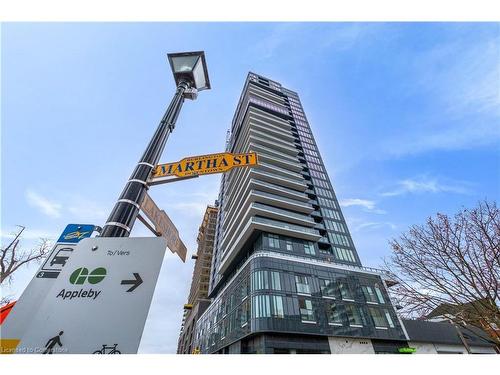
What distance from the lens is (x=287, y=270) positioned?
27234 mm

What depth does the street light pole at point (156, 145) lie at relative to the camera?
10.0 ft

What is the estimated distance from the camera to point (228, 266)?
40062 mm

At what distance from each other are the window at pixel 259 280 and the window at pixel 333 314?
756 cm

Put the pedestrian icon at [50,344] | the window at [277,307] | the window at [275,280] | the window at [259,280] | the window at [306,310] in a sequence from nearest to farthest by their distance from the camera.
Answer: the pedestrian icon at [50,344]
the window at [277,307]
the window at [306,310]
the window at [259,280]
the window at [275,280]

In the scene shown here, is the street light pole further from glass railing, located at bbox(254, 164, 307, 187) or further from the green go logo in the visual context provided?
glass railing, located at bbox(254, 164, 307, 187)

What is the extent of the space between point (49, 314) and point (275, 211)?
33610 mm

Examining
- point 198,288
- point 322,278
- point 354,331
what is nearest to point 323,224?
point 322,278

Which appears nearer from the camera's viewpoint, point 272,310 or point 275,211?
point 272,310

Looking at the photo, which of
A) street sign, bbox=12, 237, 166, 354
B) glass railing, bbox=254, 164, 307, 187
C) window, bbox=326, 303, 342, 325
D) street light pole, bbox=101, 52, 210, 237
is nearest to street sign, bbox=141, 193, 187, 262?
street light pole, bbox=101, 52, 210, 237

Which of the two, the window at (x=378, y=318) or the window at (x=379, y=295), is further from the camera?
the window at (x=379, y=295)

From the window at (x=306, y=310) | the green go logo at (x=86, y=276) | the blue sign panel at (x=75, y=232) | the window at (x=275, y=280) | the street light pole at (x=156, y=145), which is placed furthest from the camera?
the window at (x=275, y=280)

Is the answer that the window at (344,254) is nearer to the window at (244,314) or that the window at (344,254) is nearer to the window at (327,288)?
the window at (327,288)

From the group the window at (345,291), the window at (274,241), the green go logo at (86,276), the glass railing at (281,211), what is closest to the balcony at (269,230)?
the window at (274,241)
